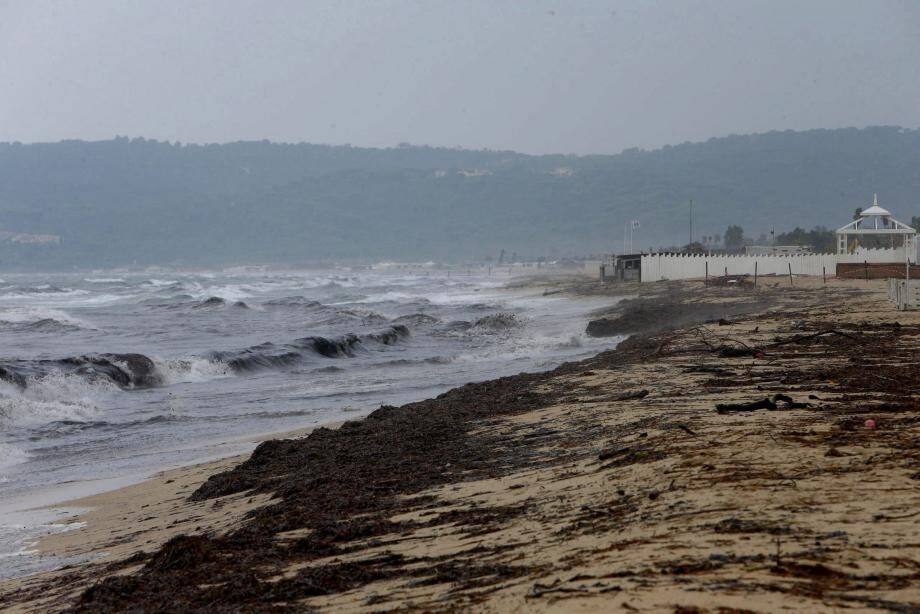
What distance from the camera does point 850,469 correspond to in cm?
486

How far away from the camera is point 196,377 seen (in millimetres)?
19828

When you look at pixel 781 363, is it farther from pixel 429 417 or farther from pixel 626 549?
pixel 626 549

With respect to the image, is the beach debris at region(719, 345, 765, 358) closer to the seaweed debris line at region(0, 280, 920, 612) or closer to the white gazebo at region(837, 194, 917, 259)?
the seaweed debris line at region(0, 280, 920, 612)

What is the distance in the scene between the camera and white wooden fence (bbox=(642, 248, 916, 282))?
4022 cm

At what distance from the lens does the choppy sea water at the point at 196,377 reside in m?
10.7

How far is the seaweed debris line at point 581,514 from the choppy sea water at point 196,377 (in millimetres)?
1757

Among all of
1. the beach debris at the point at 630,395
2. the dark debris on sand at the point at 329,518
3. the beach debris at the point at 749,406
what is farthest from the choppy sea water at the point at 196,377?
the beach debris at the point at 749,406

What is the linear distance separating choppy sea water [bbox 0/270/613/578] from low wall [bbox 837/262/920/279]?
881cm

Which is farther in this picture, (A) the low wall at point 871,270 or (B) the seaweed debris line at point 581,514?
(A) the low wall at point 871,270

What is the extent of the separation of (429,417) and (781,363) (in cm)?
381

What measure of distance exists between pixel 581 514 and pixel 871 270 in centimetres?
3306

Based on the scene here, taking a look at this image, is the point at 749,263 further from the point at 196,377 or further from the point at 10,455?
the point at 10,455

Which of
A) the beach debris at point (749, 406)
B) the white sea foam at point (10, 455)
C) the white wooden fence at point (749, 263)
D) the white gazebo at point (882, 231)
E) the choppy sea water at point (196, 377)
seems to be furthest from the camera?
the white wooden fence at point (749, 263)

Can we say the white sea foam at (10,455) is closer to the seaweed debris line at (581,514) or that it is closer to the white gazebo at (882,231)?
the seaweed debris line at (581,514)
